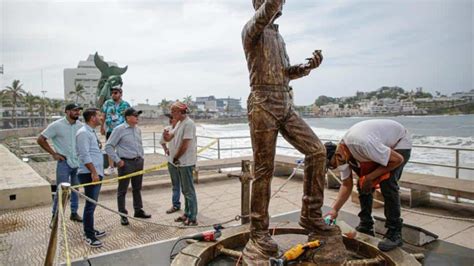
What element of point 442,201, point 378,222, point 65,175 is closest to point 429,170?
point 442,201

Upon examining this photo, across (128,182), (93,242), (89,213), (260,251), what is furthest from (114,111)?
(260,251)

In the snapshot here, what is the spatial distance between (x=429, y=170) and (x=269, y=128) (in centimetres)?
1417

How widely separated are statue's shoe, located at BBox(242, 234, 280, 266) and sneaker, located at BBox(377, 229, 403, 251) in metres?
1.04

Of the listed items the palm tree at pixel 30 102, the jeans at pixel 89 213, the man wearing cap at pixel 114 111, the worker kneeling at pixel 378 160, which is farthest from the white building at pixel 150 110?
the worker kneeling at pixel 378 160

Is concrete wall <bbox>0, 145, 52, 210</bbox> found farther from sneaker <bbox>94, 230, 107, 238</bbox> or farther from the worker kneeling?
the worker kneeling

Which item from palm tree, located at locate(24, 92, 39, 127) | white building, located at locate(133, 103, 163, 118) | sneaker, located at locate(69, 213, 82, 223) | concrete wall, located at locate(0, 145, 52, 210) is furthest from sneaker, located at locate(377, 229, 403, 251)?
white building, located at locate(133, 103, 163, 118)

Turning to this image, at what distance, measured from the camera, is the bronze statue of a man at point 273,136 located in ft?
9.63

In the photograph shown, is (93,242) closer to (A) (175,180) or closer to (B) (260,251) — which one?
(A) (175,180)

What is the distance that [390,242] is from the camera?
10.9 feet

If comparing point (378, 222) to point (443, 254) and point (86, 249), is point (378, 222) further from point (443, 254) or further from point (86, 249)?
point (86, 249)

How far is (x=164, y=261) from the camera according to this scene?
341cm

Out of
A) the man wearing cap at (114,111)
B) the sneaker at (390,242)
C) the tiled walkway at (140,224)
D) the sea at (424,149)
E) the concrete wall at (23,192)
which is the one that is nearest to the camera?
the sneaker at (390,242)

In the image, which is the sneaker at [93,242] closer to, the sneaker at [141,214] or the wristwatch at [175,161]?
the sneaker at [141,214]

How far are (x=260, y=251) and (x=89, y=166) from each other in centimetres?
280
